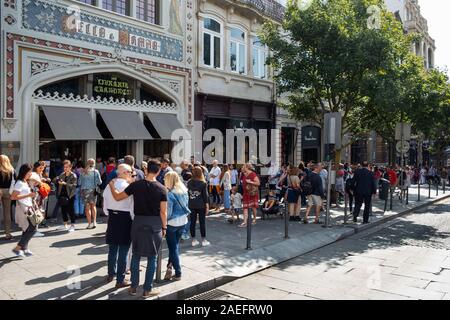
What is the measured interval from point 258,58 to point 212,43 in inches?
134

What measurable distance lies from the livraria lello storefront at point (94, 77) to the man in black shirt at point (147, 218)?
6656mm

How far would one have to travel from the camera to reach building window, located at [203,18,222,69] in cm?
1593

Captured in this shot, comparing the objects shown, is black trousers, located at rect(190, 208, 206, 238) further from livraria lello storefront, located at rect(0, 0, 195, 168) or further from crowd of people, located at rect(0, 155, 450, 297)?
livraria lello storefront, located at rect(0, 0, 195, 168)

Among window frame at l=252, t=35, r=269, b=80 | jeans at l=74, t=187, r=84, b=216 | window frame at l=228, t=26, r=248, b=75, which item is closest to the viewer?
jeans at l=74, t=187, r=84, b=216

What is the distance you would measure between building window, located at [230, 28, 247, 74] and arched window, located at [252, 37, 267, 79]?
2.78 feet

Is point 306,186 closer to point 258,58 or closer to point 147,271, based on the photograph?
point 147,271

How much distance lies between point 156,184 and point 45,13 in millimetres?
8570

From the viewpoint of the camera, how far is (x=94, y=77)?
489 inches

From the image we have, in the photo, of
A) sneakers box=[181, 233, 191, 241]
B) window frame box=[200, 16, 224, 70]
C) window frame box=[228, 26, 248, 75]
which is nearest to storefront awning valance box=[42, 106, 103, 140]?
sneakers box=[181, 233, 191, 241]

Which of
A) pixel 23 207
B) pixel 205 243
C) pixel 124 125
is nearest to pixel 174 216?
pixel 205 243

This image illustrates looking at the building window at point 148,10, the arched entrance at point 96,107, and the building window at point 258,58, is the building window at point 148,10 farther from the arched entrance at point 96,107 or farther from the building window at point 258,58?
the building window at point 258,58

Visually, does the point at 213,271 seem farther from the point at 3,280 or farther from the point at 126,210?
the point at 3,280

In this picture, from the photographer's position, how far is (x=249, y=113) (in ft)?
59.3
